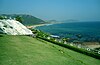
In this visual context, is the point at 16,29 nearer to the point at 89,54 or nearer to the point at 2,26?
the point at 2,26

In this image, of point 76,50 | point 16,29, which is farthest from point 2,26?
point 76,50

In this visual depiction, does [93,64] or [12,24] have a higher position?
[12,24]

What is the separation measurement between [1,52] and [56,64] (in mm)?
7362

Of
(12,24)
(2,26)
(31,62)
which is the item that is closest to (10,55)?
(31,62)

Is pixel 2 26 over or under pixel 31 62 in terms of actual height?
over

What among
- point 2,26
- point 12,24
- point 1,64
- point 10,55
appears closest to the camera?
point 1,64

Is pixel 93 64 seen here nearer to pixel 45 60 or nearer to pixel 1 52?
pixel 45 60

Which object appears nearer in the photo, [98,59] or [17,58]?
[17,58]

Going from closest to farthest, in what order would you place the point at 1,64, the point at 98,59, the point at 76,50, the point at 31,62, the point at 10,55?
1. the point at 1,64
2. the point at 31,62
3. the point at 10,55
4. the point at 98,59
5. the point at 76,50

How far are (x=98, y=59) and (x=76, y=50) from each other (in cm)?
612

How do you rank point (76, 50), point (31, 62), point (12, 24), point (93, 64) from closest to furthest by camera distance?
point (31, 62)
point (93, 64)
point (76, 50)
point (12, 24)

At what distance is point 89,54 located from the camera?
3466cm

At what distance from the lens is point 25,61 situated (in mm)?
23094

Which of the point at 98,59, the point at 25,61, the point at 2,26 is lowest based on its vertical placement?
the point at 98,59
